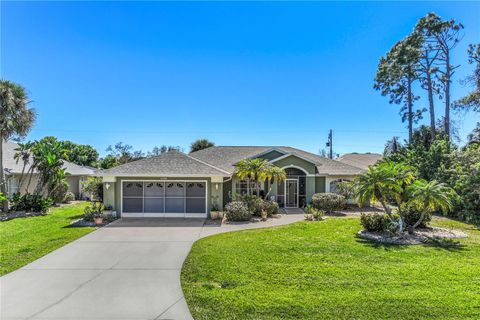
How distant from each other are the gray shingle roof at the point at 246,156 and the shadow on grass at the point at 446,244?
35.4 feet

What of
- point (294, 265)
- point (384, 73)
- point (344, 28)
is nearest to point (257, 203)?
point (294, 265)

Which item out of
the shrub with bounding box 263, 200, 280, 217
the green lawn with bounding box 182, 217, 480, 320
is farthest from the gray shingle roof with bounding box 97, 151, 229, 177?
the green lawn with bounding box 182, 217, 480, 320

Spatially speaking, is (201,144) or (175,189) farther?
(201,144)

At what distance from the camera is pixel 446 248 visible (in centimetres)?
1074

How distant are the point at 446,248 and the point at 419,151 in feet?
51.1

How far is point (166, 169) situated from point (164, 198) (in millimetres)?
2020

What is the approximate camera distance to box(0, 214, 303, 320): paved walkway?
19.4 ft

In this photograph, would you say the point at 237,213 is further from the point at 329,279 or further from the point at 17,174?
the point at 17,174

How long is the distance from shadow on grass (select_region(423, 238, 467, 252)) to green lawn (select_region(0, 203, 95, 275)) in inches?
616

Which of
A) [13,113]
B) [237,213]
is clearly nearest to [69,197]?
[13,113]

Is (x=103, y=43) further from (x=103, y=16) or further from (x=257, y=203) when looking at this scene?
(x=257, y=203)

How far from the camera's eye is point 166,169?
58.5 ft

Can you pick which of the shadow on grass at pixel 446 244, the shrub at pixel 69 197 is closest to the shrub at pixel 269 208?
the shadow on grass at pixel 446 244

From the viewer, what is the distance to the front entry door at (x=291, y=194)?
73.9ft
